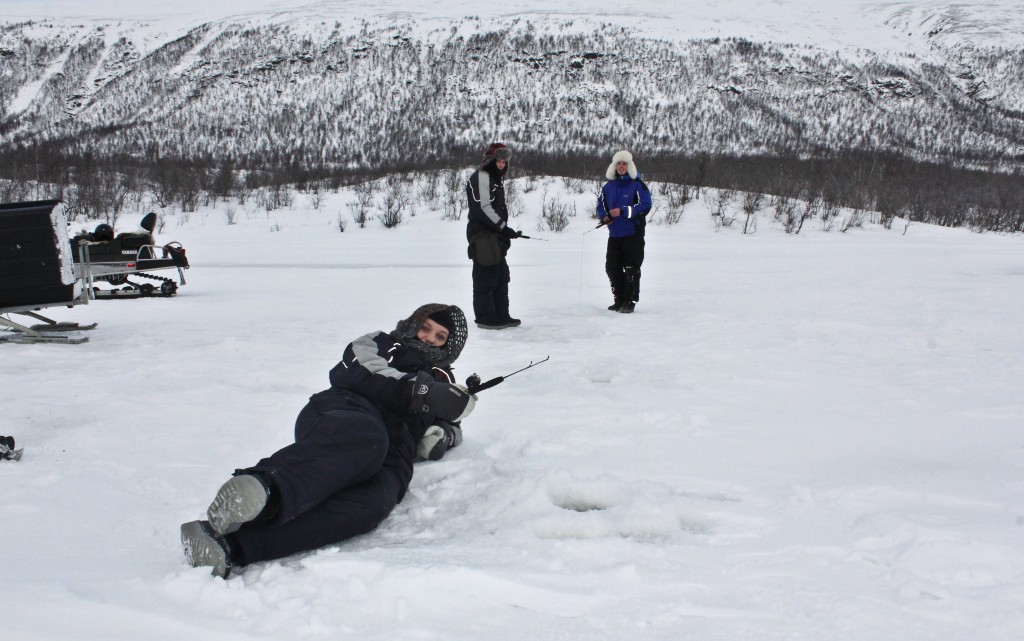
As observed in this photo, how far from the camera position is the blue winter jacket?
20.7 ft

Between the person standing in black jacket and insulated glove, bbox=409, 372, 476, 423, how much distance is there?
10.9ft

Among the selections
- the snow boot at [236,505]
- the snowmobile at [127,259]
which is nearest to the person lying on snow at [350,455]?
the snow boot at [236,505]

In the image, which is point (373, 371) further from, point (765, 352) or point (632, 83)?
point (632, 83)

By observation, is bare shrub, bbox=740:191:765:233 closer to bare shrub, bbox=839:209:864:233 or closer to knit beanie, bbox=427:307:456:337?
bare shrub, bbox=839:209:864:233

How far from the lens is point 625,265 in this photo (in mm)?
6559

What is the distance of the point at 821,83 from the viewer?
41.2 m

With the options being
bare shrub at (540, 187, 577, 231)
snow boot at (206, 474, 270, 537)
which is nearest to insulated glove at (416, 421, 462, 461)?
snow boot at (206, 474, 270, 537)

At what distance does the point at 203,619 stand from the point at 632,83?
42.7 metres

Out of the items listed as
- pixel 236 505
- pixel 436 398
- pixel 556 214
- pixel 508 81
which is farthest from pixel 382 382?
pixel 508 81

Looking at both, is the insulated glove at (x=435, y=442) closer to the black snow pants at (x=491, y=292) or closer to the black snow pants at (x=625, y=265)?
the black snow pants at (x=491, y=292)

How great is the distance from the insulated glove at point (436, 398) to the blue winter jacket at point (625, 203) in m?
4.16

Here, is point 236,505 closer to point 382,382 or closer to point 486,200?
point 382,382

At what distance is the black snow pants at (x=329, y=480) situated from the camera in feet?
6.25

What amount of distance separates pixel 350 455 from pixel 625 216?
4737mm
